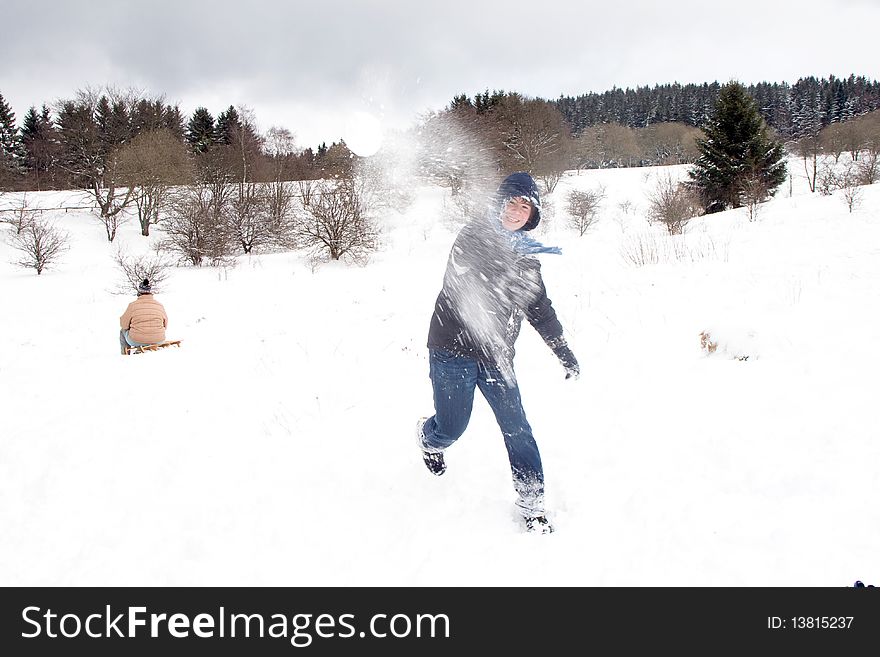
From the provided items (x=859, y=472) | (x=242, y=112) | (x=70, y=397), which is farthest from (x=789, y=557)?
(x=242, y=112)

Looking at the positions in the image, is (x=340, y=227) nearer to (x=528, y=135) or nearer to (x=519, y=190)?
(x=528, y=135)

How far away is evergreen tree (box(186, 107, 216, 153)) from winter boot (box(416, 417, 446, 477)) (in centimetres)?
4522

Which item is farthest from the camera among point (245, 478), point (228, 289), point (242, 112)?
point (242, 112)

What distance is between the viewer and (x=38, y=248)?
19797mm

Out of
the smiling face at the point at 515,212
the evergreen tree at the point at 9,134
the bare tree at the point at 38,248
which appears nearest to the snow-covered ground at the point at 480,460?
the smiling face at the point at 515,212

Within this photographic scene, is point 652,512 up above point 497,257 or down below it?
below

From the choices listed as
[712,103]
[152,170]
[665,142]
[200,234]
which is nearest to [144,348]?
[200,234]

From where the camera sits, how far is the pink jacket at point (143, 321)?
7051 millimetres

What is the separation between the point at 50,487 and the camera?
3178 mm

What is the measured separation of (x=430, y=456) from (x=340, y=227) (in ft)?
63.7

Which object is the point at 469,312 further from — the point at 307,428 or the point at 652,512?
the point at 307,428

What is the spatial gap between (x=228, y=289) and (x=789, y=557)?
16.8 m

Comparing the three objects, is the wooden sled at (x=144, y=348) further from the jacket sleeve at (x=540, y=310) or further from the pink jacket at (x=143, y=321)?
the jacket sleeve at (x=540, y=310)

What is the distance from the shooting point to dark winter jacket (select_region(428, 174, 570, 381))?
2441 millimetres
